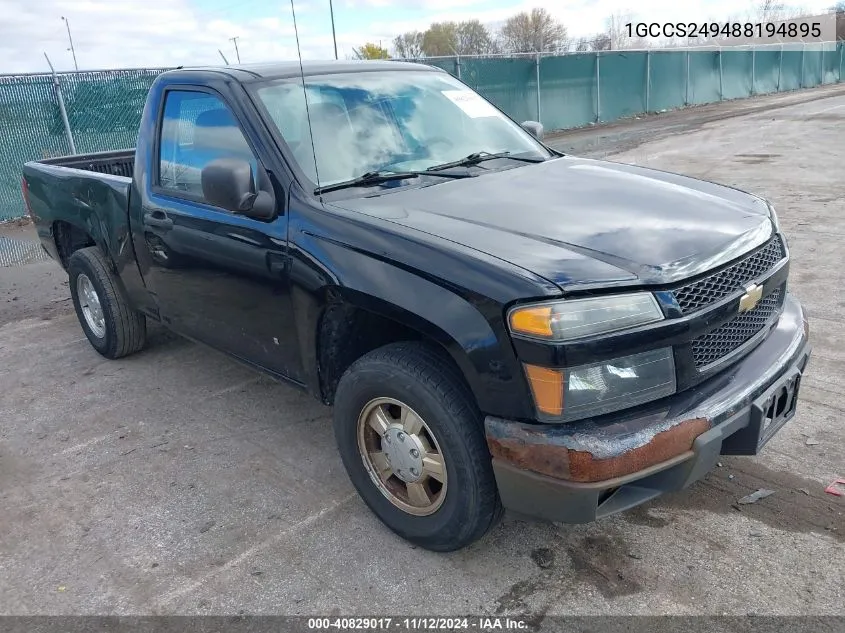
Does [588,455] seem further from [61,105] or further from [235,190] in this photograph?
[61,105]

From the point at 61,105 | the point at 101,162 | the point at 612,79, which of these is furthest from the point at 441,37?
the point at 101,162

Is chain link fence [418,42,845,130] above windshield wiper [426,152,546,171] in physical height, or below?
above

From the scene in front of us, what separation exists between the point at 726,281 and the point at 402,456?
4.50 ft

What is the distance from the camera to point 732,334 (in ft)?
8.77

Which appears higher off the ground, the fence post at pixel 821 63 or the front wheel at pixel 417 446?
the fence post at pixel 821 63

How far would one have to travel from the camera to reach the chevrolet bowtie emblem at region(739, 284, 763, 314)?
2652mm

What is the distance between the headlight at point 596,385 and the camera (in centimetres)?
230

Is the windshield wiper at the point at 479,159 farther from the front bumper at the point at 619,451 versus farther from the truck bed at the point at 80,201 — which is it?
the truck bed at the point at 80,201

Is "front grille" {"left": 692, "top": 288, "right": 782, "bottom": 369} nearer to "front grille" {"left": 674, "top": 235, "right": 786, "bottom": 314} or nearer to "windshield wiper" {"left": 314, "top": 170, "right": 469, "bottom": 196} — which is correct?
"front grille" {"left": 674, "top": 235, "right": 786, "bottom": 314}

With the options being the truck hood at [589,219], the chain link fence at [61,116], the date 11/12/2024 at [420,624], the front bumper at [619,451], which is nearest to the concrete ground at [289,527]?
the date 11/12/2024 at [420,624]

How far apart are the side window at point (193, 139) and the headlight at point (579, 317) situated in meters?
1.60

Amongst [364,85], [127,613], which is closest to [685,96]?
[364,85]

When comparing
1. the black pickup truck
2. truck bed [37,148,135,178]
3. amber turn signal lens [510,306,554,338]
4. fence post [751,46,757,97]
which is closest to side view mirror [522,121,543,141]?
the black pickup truck

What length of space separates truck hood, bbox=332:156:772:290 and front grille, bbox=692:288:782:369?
24 cm
